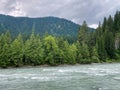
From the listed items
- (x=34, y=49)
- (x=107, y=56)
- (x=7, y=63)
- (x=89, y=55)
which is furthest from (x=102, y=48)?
(x=7, y=63)

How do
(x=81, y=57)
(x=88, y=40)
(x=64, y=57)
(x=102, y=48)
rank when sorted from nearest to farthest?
(x=64, y=57)
(x=81, y=57)
(x=102, y=48)
(x=88, y=40)

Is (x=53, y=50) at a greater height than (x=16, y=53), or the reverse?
(x=53, y=50)

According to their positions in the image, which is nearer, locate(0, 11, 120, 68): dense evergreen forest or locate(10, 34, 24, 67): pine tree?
locate(10, 34, 24, 67): pine tree

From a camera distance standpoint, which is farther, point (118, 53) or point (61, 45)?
point (118, 53)

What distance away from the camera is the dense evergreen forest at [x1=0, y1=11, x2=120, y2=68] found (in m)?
98.6

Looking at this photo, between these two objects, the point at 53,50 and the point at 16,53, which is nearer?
the point at 16,53

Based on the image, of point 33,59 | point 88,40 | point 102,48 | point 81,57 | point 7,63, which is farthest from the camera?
point 88,40

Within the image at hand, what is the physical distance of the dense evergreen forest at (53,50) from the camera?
324 ft

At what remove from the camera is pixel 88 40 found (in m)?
148

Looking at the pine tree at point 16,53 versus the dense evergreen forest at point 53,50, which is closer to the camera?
the pine tree at point 16,53

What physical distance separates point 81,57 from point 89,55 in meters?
7.10

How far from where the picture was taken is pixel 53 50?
110312 mm

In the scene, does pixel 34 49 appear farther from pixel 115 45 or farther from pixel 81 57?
pixel 115 45

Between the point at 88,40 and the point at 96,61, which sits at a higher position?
the point at 88,40
